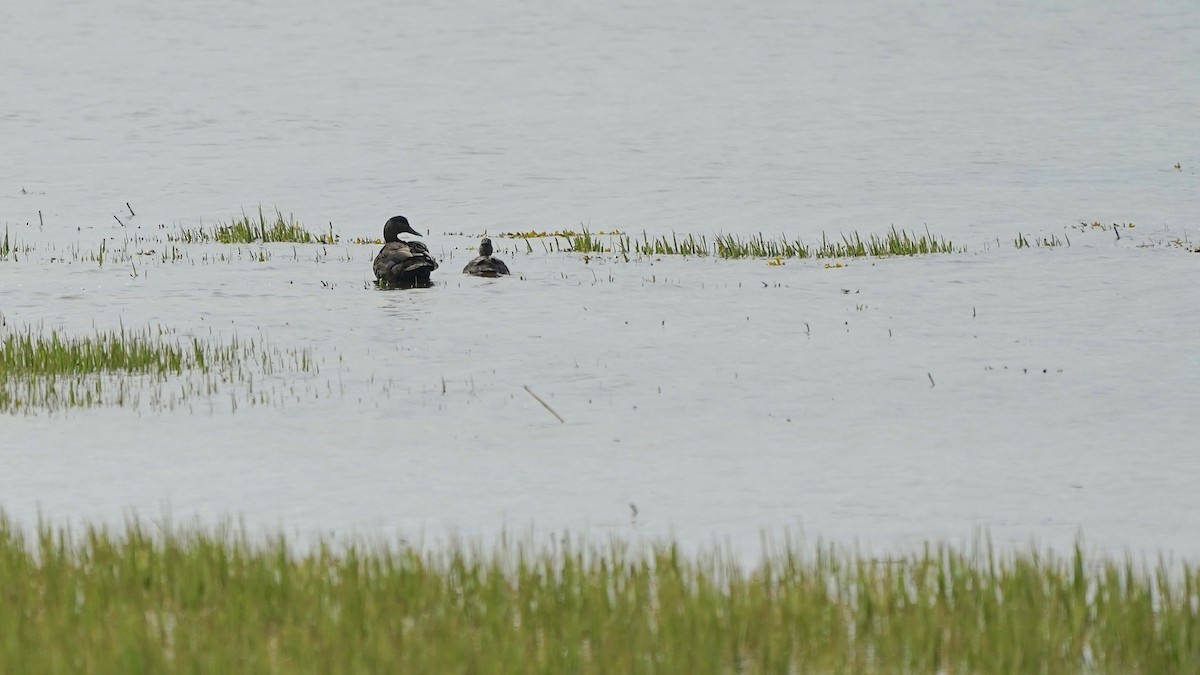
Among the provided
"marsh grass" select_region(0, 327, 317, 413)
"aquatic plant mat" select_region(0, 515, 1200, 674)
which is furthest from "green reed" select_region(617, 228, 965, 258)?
"aquatic plant mat" select_region(0, 515, 1200, 674)

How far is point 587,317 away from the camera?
48.3 ft

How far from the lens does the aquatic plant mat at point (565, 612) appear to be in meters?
5.38

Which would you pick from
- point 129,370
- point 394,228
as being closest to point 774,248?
point 394,228

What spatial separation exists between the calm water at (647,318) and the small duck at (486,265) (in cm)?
40

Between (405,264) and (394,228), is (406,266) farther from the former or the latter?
(394,228)

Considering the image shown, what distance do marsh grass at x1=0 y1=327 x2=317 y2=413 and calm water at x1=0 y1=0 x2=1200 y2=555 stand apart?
335mm

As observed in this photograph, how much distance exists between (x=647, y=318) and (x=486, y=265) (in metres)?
3.40

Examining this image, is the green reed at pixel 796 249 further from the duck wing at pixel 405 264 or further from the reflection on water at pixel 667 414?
the duck wing at pixel 405 264

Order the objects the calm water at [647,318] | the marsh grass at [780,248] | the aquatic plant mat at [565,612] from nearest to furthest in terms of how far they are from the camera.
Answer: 1. the aquatic plant mat at [565,612]
2. the calm water at [647,318]
3. the marsh grass at [780,248]

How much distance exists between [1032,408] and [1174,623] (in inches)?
190

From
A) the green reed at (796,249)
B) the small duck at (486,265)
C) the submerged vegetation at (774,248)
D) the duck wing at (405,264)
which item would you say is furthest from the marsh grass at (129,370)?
the green reed at (796,249)

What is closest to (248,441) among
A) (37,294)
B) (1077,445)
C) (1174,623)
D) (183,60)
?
(1077,445)

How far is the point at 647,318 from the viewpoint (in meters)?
14.6

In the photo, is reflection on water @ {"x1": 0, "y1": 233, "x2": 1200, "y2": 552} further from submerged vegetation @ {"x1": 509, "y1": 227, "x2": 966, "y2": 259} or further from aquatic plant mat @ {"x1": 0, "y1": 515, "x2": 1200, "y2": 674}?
submerged vegetation @ {"x1": 509, "y1": 227, "x2": 966, "y2": 259}
